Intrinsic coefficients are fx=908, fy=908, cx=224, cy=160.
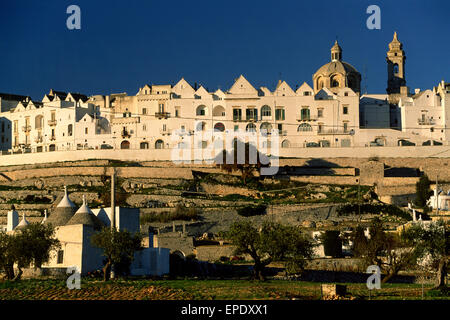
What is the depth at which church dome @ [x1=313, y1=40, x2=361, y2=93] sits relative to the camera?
3883 inches

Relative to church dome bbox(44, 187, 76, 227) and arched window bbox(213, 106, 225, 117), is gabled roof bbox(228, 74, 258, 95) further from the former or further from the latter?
church dome bbox(44, 187, 76, 227)

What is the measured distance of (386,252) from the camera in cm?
5172

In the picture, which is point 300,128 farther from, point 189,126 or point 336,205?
point 336,205

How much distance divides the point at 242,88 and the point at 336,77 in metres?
13.3

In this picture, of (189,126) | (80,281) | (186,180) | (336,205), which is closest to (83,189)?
(186,180)

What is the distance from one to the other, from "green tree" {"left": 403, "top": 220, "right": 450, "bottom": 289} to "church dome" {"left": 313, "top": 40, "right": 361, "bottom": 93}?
51.2 m

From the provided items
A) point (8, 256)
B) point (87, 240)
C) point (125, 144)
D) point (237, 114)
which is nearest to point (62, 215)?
point (87, 240)

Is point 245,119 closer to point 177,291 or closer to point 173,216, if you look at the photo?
point 173,216

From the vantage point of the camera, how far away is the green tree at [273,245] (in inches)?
1811

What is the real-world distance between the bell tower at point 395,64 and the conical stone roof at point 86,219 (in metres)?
64.2

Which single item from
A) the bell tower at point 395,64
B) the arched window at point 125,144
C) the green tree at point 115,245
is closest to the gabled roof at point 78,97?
the arched window at point 125,144

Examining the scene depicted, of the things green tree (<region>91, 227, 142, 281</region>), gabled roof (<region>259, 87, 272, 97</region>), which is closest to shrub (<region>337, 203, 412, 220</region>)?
gabled roof (<region>259, 87, 272, 97</region>)

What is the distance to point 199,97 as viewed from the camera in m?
91.8

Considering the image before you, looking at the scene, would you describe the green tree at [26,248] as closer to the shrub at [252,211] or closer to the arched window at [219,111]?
the shrub at [252,211]
